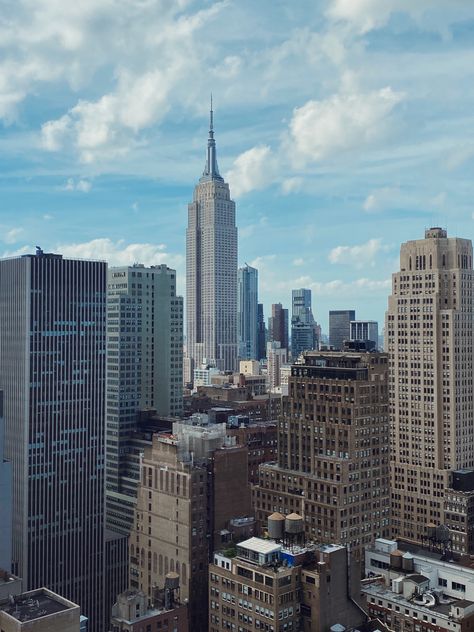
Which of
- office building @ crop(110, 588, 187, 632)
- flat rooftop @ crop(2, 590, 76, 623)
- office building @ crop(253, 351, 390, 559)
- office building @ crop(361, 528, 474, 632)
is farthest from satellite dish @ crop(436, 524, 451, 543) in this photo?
flat rooftop @ crop(2, 590, 76, 623)

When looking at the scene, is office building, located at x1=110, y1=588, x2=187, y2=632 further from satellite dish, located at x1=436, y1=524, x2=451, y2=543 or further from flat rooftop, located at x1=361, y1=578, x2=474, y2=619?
satellite dish, located at x1=436, y1=524, x2=451, y2=543

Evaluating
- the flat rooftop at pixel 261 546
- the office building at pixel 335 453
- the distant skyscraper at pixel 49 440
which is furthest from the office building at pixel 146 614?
the distant skyscraper at pixel 49 440

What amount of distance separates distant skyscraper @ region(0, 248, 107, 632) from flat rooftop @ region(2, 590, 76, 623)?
9235cm

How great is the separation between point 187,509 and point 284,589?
36.2 m

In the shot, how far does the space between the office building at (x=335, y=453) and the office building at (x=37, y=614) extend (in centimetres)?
7508

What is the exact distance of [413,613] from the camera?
5079 inches

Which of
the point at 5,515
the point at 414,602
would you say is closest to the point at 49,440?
the point at 5,515

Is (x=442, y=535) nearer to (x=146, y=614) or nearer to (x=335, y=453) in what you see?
(x=335, y=453)

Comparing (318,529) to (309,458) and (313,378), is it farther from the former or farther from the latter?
(313,378)

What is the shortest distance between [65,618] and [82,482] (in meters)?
110

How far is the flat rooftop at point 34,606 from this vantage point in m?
Answer: 90.7

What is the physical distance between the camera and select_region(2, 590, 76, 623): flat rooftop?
90.7m

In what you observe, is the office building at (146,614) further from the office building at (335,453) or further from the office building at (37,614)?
the office building at (335,453)

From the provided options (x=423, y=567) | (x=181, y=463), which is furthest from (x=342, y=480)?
(x=181, y=463)
